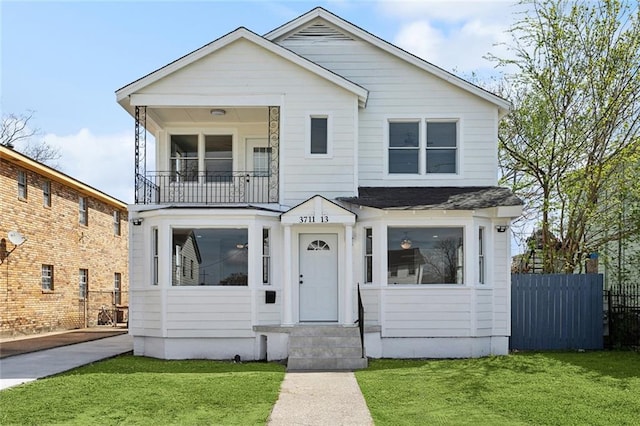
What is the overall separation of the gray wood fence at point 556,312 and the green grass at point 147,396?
676 cm

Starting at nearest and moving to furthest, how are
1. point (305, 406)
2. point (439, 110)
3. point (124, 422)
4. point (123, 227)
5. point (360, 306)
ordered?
point (124, 422) < point (305, 406) < point (360, 306) < point (439, 110) < point (123, 227)

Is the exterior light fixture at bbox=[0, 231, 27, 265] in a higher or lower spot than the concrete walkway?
higher

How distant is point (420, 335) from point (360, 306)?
1.96m

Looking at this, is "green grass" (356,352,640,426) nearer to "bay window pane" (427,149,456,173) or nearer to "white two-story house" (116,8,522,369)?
"white two-story house" (116,8,522,369)

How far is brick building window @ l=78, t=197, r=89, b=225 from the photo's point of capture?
977 inches

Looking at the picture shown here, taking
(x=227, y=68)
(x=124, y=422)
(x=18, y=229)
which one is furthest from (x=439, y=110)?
(x=18, y=229)

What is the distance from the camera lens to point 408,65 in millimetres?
15547

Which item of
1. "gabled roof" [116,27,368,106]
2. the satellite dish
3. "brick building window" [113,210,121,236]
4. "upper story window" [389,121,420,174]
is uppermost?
"gabled roof" [116,27,368,106]

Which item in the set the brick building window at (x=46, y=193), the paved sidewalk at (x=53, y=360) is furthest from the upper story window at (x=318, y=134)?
the brick building window at (x=46, y=193)

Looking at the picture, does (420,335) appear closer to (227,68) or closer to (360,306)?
(360,306)

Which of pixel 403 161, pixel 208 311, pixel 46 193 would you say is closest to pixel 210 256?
pixel 208 311

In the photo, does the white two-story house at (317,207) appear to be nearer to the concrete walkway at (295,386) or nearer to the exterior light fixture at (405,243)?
the exterior light fixture at (405,243)

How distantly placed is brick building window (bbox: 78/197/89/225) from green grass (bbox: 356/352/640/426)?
16.1 meters

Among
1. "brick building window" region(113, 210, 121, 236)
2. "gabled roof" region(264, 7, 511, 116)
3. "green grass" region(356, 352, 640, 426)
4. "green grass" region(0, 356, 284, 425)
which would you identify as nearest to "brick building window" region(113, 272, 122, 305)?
"brick building window" region(113, 210, 121, 236)
